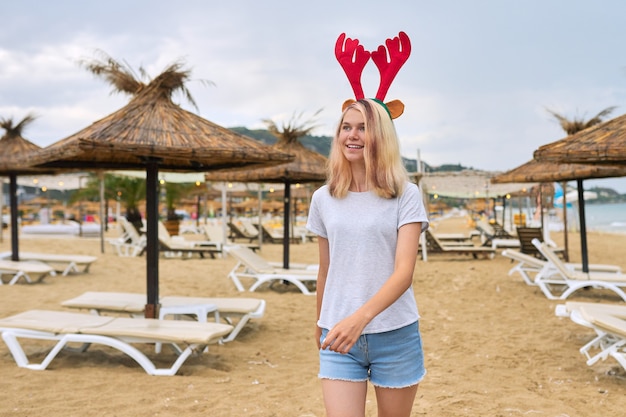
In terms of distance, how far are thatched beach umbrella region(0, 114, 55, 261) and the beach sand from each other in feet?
7.83

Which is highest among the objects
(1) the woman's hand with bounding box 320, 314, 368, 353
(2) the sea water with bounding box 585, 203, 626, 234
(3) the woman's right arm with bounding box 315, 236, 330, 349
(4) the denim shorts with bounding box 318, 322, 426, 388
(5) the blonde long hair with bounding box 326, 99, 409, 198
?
(5) the blonde long hair with bounding box 326, 99, 409, 198

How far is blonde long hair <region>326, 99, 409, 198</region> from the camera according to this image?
174cm

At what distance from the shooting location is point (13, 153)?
10008mm

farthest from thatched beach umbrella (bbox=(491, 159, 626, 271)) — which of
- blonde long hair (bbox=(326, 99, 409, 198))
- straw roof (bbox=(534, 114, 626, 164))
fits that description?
blonde long hair (bbox=(326, 99, 409, 198))

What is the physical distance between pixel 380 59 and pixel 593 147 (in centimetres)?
388

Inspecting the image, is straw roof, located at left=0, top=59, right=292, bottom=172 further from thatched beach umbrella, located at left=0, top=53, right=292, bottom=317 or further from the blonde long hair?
the blonde long hair

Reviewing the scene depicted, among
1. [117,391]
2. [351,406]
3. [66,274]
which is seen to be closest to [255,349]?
[117,391]

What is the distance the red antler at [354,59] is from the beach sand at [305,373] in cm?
217

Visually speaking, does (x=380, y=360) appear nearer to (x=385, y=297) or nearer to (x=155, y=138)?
(x=385, y=297)

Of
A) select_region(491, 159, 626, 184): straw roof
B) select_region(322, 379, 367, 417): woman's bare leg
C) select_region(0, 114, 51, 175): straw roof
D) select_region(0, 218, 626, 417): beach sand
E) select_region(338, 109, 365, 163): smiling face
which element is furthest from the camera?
select_region(0, 114, 51, 175): straw roof

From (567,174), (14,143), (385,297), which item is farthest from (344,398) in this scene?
(14,143)

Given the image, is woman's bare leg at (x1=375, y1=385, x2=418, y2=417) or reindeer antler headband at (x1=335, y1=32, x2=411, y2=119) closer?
woman's bare leg at (x1=375, y1=385, x2=418, y2=417)

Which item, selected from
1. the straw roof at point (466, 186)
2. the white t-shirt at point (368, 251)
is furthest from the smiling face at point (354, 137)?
the straw roof at point (466, 186)

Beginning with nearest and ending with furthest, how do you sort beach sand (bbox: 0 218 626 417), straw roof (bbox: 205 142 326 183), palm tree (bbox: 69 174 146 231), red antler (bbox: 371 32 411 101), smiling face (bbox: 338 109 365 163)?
smiling face (bbox: 338 109 365 163) < red antler (bbox: 371 32 411 101) < beach sand (bbox: 0 218 626 417) < straw roof (bbox: 205 142 326 183) < palm tree (bbox: 69 174 146 231)
